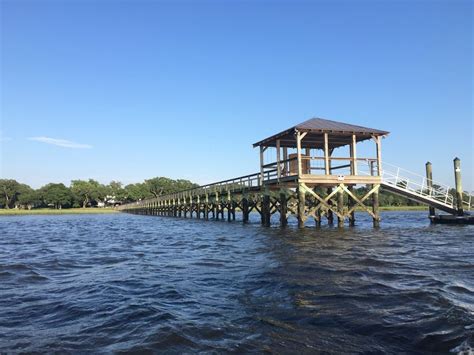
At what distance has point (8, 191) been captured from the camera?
118 metres

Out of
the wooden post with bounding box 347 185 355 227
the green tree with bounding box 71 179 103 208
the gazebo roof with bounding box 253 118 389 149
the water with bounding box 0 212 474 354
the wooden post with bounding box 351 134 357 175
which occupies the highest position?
the green tree with bounding box 71 179 103 208

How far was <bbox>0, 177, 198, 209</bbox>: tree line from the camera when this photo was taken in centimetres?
10819

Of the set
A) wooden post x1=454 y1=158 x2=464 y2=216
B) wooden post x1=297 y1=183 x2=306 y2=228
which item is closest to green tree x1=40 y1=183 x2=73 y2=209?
wooden post x1=297 y1=183 x2=306 y2=228

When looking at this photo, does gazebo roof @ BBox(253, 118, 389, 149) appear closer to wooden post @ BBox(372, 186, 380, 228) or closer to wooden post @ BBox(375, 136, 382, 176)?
wooden post @ BBox(375, 136, 382, 176)

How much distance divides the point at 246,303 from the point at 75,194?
113 m

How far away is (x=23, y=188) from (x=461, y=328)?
443 feet

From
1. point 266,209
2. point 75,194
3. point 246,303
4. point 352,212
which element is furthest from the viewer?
point 75,194

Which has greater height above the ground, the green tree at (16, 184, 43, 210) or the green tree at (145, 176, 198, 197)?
the green tree at (145, 176, 198, 197)

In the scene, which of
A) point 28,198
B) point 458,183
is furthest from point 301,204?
point 28,198

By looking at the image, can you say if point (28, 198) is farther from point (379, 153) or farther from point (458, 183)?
point (458, 183)

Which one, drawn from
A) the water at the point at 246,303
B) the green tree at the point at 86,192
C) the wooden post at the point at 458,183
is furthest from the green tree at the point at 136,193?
the water at the point at 246,303

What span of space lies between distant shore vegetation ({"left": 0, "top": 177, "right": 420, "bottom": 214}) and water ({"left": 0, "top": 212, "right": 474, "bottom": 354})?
328 ft

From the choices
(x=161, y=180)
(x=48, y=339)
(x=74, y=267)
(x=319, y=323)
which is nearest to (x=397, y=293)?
(x=319, y=323)

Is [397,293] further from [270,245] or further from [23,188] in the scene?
[23,188]
